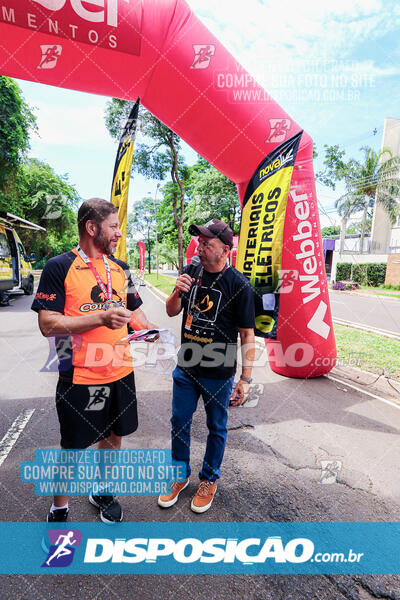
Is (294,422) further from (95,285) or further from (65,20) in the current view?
(65,20)

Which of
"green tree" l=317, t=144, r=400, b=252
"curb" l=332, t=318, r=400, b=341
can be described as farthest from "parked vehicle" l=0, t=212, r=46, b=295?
"green tree" l=317, t=144, r=400, b=252

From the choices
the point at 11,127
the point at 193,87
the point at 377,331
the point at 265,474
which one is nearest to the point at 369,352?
the point at 377,331

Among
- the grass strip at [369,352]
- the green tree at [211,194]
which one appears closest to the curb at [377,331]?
the grass strip at [369,352]

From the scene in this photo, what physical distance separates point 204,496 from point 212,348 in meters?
1.07

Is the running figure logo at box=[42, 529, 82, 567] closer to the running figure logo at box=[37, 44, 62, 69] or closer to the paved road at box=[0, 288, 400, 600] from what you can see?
the paved road at box=[0, 288, 400, 600]

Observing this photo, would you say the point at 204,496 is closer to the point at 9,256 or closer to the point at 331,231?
the point at 9,256

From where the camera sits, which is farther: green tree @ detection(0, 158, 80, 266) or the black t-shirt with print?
green tree @ detection(0, 158, 80, 266)

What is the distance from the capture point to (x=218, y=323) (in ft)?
7.27

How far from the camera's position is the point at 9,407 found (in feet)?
11.7

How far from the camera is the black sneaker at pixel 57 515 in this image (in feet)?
6.49

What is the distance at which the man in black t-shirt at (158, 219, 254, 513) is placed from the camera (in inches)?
86.1

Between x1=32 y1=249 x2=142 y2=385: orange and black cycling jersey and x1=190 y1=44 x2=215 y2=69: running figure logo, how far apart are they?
2.93m

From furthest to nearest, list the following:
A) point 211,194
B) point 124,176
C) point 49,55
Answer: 1. point 211,194
2. point 49,55
3. point 124,176

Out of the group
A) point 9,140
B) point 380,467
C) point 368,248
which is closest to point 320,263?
point 380,467
